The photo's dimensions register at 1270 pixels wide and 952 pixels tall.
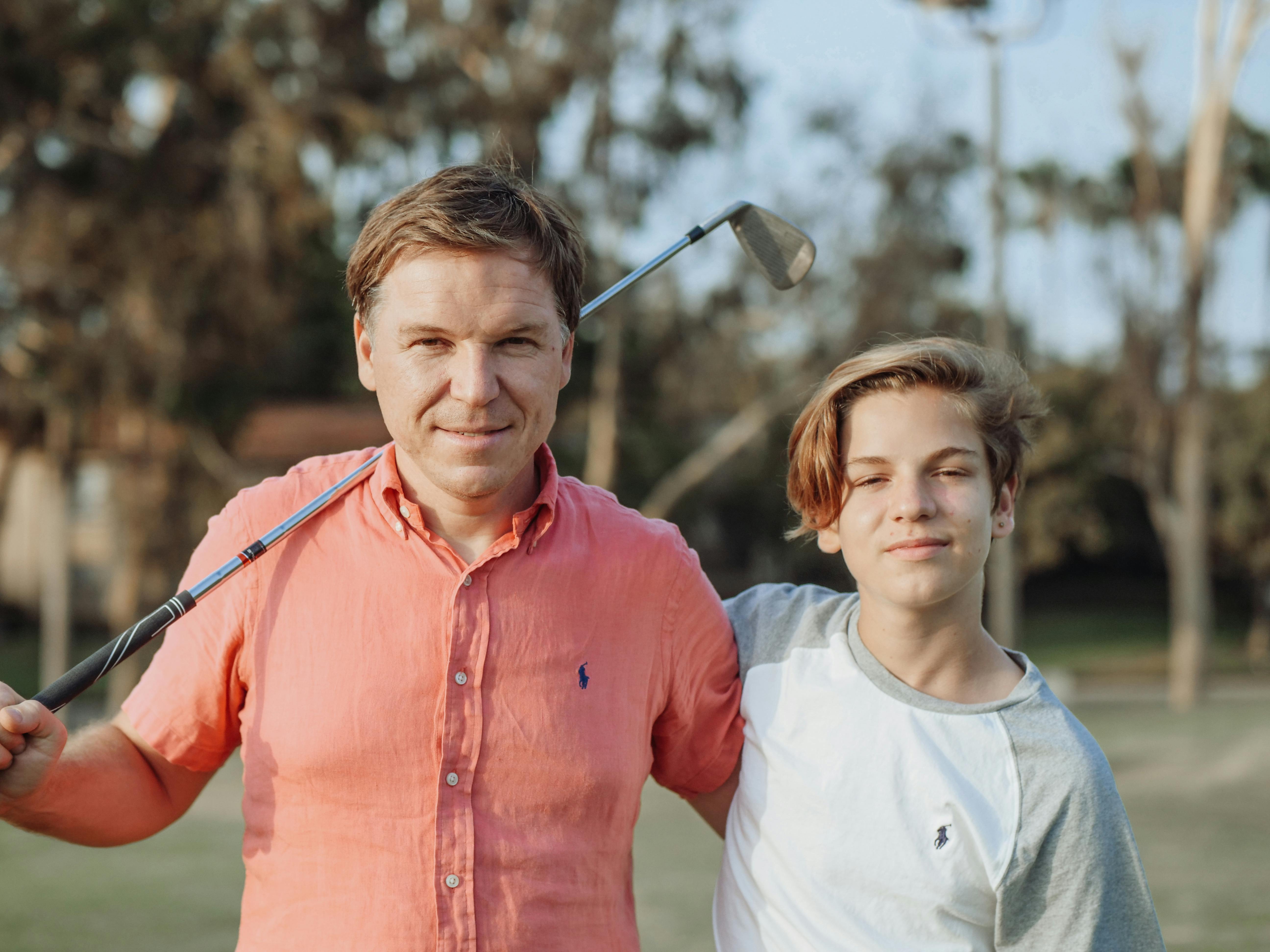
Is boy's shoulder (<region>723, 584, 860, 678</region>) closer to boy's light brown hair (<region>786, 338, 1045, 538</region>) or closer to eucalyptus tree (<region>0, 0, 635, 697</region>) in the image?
boy's light brown hair (<region>786, 338, 1045, 538</region>)

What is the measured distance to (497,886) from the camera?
1.98 meters

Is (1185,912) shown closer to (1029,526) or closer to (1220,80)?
(1220,80)

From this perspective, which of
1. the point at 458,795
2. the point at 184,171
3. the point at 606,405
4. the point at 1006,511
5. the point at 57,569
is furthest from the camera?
the point at 606,405

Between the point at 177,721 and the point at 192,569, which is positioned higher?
the point at 192,569

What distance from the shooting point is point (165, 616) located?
2039 millimetres

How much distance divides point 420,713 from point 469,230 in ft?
2.46

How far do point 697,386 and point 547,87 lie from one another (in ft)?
16.4

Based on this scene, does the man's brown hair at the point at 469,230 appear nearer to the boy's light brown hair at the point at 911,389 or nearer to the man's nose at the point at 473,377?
the man's nose at the point at 473,377

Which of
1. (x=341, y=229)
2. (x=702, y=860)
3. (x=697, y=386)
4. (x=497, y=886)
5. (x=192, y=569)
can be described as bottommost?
(x=702, y=860)

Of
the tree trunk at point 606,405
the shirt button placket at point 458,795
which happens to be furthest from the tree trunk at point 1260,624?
the shirt button placket at point 458,795

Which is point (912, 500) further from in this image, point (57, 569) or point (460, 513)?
point (57, 569)

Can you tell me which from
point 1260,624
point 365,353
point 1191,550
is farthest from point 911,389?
point 1260,624

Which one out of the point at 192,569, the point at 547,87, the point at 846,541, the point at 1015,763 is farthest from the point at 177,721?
the point at 547,87

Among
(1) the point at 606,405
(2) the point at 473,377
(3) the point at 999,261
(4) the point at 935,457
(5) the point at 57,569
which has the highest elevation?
(3) the point at 999,261
